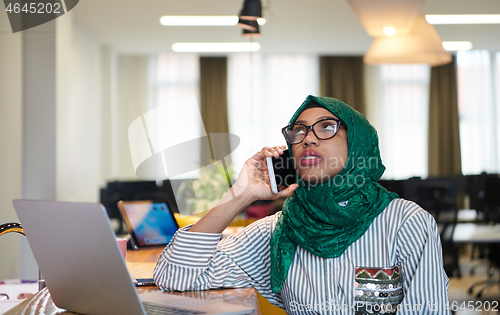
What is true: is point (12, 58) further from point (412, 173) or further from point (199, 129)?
point (412, 173)

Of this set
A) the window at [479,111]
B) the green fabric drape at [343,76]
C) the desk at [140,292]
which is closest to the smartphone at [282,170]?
the desk at [140,292]

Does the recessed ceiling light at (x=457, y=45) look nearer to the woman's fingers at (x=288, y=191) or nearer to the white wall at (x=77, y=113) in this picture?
the white wall at (x=77, y=113)

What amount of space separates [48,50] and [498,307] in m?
3.65

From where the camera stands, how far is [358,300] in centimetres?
100

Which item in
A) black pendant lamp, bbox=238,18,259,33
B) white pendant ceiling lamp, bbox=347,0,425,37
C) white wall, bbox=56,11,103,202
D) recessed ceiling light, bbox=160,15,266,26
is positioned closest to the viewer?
white pendant ceiling lamp, bbox=347,0,425,37

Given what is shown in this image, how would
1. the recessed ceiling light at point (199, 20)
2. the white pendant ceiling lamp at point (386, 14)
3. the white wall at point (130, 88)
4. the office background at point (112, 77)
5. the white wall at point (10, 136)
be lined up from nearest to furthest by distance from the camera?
the white wall at point (10, 136) < the office background at point (112, 77) < the white pendant ceiling lamp at point (386, 14) < the recessed ceiling light at point (199, 20) < the white wall at point (130, 88)

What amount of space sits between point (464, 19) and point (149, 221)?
175 inches

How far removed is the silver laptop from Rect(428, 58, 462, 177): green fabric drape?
20.7 ft

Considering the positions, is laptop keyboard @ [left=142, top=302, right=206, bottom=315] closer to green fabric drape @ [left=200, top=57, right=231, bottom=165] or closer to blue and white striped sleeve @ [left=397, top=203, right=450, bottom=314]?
blue and white striped sleeve @ [left=397, top=203, right=450, bottom=314]

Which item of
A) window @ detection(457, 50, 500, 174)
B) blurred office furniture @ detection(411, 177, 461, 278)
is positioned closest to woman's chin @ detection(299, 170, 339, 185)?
blurred office furniture @ detection(411, 177, 461, 278)

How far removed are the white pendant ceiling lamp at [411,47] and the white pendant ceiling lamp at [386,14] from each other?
0.14 ft

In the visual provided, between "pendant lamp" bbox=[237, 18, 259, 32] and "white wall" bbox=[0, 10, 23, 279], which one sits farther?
"pendant lamp" bbox=[237, 18, 259, 32]

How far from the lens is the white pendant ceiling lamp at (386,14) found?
2.96 m

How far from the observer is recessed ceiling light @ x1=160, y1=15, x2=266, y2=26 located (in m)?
4.60
